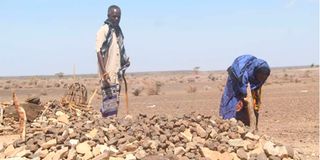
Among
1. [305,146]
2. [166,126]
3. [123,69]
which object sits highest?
[123,69]

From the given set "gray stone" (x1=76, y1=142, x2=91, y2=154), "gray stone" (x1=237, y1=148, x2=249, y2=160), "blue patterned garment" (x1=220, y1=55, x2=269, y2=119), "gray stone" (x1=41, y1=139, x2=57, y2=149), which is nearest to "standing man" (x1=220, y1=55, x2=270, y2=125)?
"blue patterned garment" (x1=220, y1=55, x2=269, y2=119)

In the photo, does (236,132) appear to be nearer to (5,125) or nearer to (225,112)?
(225,112)

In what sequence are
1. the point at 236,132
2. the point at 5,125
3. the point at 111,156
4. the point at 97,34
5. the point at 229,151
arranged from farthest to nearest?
the point at 5,125 < the point at 97,34 < the point at 236,132 < the point at 229,151 < the point at 111,156

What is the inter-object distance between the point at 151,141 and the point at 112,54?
7.45 ft

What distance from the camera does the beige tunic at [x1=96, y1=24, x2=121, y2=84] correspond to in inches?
324

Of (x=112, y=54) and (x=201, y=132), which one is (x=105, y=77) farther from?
(x=201, y=132)

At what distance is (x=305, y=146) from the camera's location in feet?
31.3

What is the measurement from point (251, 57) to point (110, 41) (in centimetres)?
206

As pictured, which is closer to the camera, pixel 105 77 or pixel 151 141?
pixel 151 141

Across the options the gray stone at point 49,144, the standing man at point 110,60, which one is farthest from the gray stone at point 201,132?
the standing man at point 110,60

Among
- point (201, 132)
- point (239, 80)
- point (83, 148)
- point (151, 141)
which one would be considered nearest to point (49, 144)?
point (83, 148)

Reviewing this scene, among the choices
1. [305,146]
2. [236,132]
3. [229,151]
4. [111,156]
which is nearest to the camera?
[111,156]

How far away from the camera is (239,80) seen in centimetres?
733

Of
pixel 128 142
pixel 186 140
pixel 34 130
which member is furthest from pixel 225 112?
pixel 34 130
